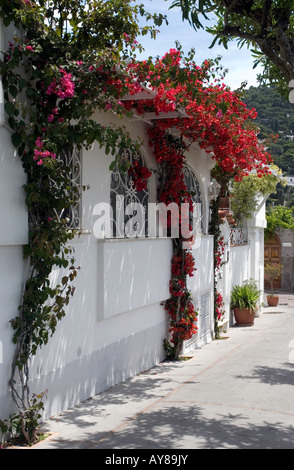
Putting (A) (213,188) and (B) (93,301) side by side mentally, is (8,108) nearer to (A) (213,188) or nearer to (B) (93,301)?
(B) (93,301)

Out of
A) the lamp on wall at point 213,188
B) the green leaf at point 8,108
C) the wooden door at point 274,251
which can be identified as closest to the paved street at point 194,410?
the green leaf at point 8,108

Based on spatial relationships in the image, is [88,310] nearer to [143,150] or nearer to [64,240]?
[64,240]

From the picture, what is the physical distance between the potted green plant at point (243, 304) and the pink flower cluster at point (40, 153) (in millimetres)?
10630

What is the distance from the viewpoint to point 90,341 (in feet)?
23.9

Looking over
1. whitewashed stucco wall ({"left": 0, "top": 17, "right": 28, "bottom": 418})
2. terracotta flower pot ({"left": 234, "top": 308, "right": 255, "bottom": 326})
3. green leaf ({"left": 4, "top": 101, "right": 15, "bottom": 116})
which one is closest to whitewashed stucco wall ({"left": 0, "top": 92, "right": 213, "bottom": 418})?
whitewashed stucco wall ({"left": 0, "top": 17, "right": 28, "bottom": 418})

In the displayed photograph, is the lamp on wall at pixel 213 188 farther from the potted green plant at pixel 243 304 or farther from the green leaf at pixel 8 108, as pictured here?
the green leaf at pixel 8 108

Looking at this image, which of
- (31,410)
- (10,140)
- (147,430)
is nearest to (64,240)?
(10,140)

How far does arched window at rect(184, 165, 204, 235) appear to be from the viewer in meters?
11.4

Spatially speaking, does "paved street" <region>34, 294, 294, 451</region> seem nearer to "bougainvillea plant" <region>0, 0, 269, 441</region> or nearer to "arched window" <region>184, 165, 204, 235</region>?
"bougainvillea plant" <region>0, 0, 269, 441</region>

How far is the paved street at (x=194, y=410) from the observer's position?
576cm

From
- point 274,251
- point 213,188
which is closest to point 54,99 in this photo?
point 213,188

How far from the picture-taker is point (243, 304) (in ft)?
50.6
